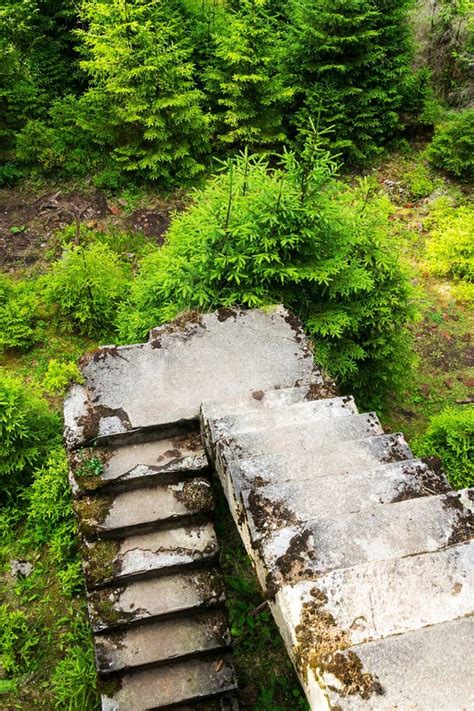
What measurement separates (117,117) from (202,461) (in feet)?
25.5

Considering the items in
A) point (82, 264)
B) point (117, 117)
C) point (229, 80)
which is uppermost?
point (229, 80)

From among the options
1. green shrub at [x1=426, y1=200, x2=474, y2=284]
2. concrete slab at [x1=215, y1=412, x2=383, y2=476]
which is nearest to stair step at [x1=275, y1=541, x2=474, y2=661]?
concrete slab at [x1=215, y1=412, x2=383, y2=476]

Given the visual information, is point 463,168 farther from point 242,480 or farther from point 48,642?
point 48,642

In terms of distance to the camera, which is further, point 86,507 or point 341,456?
point 86,507

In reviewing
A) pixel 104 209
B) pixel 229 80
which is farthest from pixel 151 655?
pixel 229 80

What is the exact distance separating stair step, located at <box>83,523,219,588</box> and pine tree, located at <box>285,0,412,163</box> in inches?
333

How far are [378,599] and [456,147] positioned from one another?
10488 mm

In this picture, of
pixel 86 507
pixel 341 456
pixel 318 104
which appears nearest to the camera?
pixel 341 456

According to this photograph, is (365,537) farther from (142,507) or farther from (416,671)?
(142,507)

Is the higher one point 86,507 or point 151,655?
point 86,507

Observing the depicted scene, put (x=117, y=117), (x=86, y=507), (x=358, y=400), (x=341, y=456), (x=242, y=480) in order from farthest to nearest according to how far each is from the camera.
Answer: (x=117, y=117) → (x=358, y=400) → (x=86, y=507) → (x=341, y=456) → (x=242, y=480)

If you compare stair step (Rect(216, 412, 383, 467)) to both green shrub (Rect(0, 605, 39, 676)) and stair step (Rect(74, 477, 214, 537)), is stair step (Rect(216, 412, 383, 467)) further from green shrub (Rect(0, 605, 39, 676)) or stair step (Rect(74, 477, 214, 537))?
green shrub (Rect(0, 605, 39, 676))

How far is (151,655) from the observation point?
3.78 meters

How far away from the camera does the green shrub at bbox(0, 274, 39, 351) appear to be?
717cm
